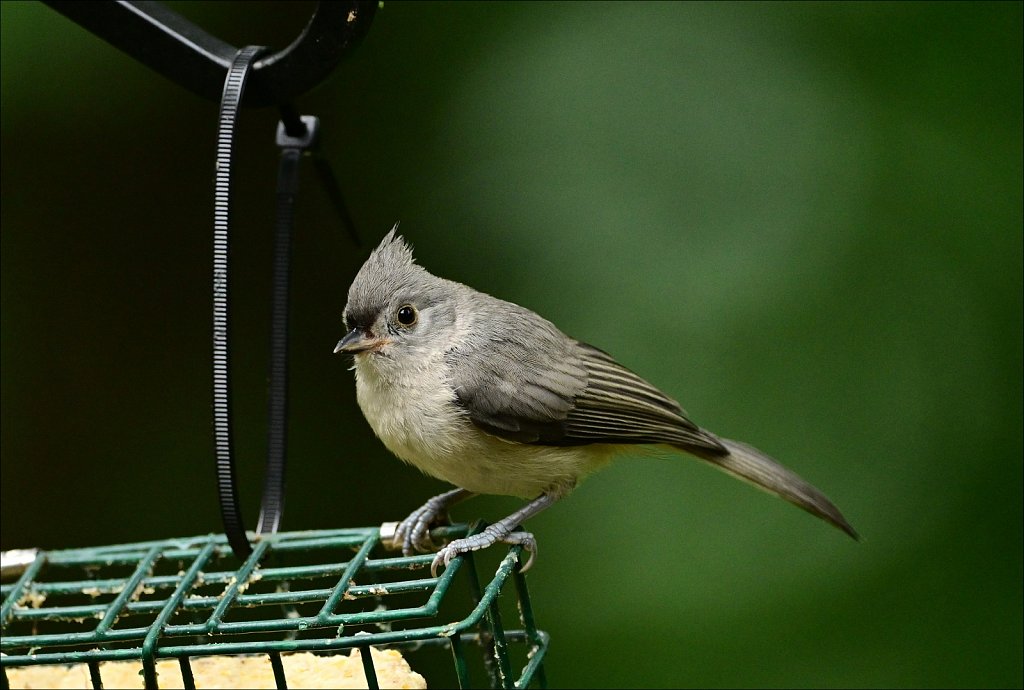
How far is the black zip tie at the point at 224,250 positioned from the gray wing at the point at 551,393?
66 cm

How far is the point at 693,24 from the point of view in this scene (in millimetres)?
4547

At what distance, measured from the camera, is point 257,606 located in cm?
288

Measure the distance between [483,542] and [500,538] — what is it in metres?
0.10

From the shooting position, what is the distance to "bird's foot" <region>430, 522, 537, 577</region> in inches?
109

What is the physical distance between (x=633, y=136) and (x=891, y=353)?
126 cm

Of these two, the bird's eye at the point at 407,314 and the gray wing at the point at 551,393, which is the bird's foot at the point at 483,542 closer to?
the gray wing at the point at 551,393

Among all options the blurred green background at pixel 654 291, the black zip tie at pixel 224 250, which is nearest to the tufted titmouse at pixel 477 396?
the black zip tie at pixel 224 250

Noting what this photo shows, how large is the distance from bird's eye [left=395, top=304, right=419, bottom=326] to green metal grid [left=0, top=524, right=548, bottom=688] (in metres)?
0.57

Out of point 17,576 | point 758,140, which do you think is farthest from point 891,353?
point 17,576

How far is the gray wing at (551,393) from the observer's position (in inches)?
122

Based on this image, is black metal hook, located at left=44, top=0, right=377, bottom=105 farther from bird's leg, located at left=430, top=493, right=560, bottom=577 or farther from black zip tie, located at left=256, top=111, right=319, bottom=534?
bird's leg, located at left=430, top=493, right=560, bottom=577

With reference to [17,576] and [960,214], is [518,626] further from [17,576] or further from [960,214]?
[960,214]

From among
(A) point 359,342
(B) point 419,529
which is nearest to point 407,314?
(A) point 359,342

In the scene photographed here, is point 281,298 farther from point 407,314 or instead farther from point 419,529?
point 419,529
